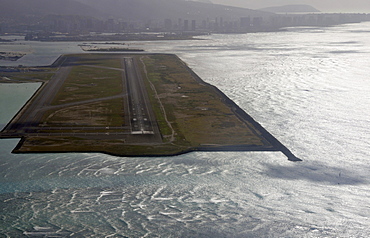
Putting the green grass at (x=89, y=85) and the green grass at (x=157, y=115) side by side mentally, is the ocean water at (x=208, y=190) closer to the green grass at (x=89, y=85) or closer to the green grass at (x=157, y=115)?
the green grass at (x=157, y=115)

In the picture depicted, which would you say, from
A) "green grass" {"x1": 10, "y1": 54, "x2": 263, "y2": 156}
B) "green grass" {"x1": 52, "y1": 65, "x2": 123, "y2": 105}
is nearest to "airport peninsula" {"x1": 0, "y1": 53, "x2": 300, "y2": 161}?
"green grass" {"x1": 10, "y1": 54, "x2": 263, "y2": 156}

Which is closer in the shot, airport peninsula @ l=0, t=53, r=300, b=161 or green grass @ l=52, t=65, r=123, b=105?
airport peninsula @ l=0, t=53, r=300, b=161

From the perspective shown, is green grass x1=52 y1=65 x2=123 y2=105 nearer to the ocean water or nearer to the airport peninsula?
the airport peninsula

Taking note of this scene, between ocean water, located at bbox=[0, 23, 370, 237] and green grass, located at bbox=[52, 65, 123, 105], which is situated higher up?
green grass, located at bbox=[52, 65, 123, 105]

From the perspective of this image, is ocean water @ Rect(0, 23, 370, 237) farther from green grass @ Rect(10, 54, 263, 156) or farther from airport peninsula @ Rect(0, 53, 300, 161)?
green grass @ Rect(10, 54, 263, 156)

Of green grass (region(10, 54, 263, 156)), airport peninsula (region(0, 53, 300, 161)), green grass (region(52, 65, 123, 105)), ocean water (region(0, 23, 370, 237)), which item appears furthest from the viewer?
green grass (region(52, 65, 123, 105))

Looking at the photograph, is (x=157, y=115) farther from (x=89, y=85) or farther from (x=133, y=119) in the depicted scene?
(x=89, y=85)

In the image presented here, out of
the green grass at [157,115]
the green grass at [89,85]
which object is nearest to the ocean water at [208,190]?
the green grass at [157,115]

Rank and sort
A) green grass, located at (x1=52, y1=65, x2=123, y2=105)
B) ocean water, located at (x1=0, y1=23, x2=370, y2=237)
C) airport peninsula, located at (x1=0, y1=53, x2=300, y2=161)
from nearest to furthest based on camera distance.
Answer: ocean water, located at (x1=0, y1=23, x2=370, y2=237) → airport peninsula, located at (x1=0, y1=53, x2=300, y2=161) → green grass, located at (x1=52, y1=65, x2=123, y2=105)

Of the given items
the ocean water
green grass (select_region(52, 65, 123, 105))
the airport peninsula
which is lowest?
the ocean water
